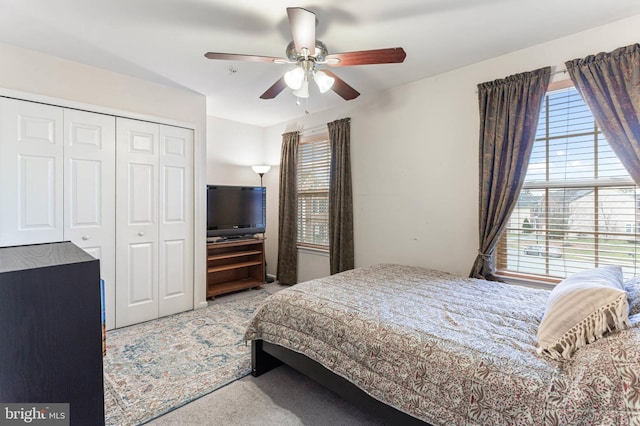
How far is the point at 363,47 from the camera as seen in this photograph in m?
2.48

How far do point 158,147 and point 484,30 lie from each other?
3.16m

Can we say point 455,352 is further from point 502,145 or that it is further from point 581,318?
point 502,145

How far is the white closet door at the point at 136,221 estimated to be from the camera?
9.79ft

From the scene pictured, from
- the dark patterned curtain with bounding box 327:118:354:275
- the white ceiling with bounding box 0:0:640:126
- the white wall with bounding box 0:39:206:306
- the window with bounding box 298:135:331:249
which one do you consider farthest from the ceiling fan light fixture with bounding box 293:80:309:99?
the window with bounding box 298:135:331:249

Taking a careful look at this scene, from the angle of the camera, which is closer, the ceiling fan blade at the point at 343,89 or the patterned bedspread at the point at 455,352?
the patterned bedspread at the point at 455,352

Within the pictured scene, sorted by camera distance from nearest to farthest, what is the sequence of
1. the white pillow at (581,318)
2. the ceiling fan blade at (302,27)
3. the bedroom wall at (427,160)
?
the white pillow at (581,318) → the ceiling fan blade at (302,27) → the bedroom wall at (427,160)

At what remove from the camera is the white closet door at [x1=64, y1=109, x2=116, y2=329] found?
8.86ft

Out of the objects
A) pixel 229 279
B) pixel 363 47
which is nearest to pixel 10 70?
pixel 363 47

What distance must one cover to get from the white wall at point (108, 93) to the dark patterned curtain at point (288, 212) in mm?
1243

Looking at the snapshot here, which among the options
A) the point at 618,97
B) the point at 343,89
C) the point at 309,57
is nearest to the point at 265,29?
the point at 309,57

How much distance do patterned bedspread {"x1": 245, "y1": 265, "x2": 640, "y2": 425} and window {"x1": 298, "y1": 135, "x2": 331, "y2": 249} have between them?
195 cm

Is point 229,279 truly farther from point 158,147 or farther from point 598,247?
point 598,247

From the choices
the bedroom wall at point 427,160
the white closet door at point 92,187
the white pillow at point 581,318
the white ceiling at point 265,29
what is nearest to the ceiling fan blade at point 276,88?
the white ceiling at point 265,29

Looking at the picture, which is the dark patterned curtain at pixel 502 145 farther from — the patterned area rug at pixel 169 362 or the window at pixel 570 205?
Result: the patterned area rug at pixel 169 362
